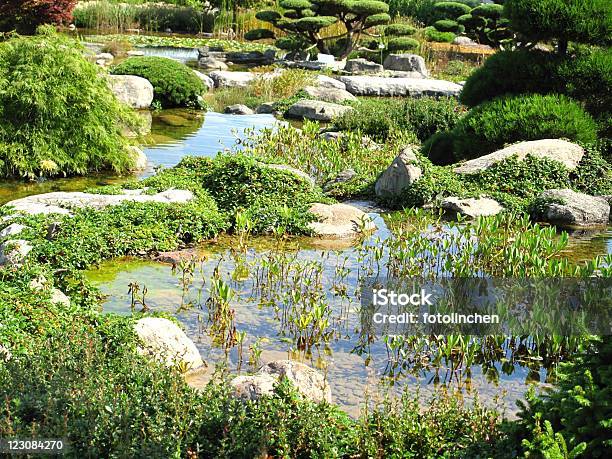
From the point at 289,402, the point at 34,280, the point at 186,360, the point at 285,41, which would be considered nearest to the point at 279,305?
the point at 186,360

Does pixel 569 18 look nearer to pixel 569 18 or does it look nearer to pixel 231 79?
pixel 569 18

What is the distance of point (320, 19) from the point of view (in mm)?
27094

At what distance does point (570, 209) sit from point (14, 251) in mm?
6387

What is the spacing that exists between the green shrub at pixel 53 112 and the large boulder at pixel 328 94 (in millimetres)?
8310

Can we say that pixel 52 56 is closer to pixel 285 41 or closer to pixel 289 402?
pixel 289 402

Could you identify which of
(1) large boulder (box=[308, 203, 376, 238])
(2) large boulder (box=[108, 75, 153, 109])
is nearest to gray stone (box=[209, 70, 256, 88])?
(2) large boulder (box=[108, 75, 153, 109])

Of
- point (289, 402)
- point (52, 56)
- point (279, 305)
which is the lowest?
point (279, 305)

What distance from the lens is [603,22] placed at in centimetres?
1183

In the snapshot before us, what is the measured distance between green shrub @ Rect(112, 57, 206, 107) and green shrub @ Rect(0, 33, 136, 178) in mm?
6290

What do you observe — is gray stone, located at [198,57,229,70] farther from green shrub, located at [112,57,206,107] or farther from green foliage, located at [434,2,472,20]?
green foliage, located at [434,2,472,20]

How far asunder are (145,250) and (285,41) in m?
20.7

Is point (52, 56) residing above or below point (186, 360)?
above

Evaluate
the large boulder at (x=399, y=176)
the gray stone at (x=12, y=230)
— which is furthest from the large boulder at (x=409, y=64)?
the gray stone at (x=12, y=230)

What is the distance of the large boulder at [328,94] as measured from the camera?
19078 millimetres
